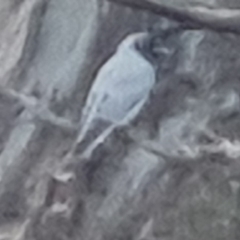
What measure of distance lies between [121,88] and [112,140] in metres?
0.06

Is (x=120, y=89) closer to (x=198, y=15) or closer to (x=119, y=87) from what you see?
(x=119, y=87)

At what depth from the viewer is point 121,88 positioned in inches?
27.5

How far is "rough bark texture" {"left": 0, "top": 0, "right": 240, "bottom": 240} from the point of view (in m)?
0.70

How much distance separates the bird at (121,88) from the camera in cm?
70

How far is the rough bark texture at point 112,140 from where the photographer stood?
2.29ft

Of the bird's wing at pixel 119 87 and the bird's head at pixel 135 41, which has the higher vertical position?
the bird's head at pixel 135 41

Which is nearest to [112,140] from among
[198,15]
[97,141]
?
[97,141]

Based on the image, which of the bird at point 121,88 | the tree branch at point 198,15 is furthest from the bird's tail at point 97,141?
the tree branch at point 198,15

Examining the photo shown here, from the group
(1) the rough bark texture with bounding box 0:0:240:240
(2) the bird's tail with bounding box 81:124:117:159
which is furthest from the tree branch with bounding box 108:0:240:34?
(2) the bird's tail with bounding box 81:124:117:159

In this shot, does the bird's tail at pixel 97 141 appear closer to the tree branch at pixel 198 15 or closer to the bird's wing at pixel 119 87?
the bird's wing at pixel 119 87

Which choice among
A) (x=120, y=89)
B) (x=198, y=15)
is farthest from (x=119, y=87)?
(x=198, y=15)

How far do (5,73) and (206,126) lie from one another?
22cm

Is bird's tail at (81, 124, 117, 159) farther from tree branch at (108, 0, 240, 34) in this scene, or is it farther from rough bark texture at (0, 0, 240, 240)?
tree branch at (108, 0, 240, 34)

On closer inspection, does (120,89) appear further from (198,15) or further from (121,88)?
(198,15)
